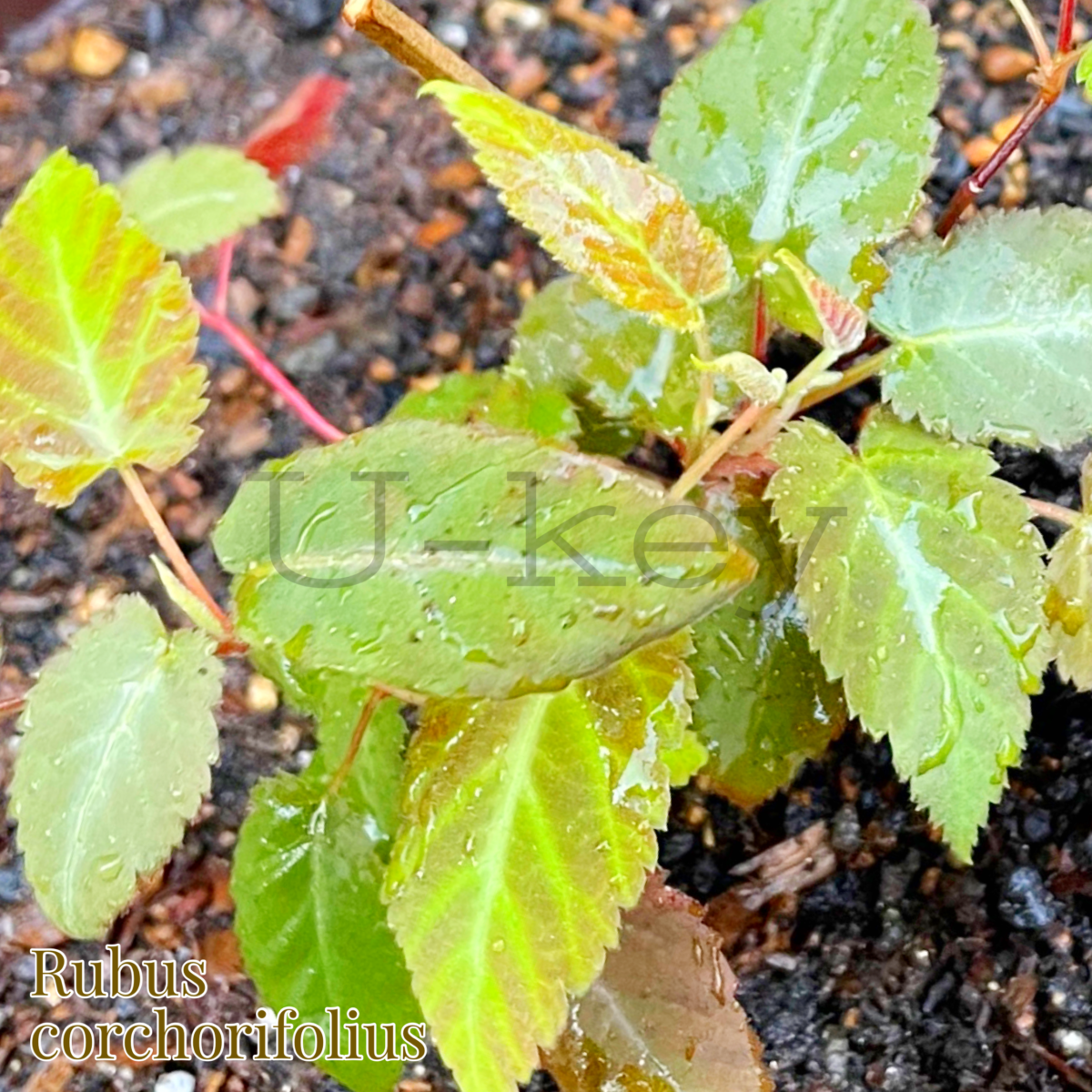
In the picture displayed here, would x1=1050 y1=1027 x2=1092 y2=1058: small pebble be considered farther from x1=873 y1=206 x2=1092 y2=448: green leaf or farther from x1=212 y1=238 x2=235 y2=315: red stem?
x1=212 y1=238 x2=235 y2=315: red stem

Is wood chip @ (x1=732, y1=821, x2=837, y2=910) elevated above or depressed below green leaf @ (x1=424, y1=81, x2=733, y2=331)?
below

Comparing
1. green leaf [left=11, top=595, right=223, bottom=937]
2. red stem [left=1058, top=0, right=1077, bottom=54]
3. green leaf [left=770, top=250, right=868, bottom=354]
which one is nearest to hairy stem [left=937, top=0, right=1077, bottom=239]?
red stem [left=1058, top=0, right=1077, bottom=54]

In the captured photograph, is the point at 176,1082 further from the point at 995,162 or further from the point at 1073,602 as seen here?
the point at 995,162

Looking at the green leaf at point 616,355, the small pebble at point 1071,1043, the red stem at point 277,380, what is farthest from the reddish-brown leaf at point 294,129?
the small pebble at point 1071,1043

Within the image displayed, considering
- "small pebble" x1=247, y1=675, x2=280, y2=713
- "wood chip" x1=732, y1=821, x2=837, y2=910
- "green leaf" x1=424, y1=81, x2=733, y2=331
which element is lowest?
Answer: "wood chip" x1=732, y1=821, x2=837, y2=910

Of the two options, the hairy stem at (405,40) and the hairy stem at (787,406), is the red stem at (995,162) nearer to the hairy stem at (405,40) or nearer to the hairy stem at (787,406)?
the hairy stem at (787,406)
